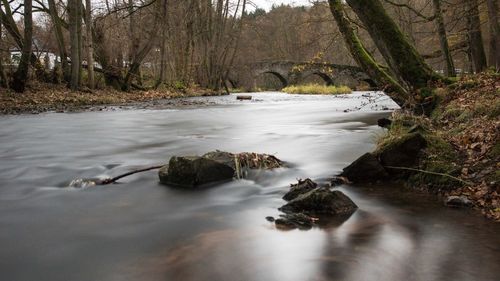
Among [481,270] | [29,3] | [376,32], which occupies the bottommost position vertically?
[481,270]

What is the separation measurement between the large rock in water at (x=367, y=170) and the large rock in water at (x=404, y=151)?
0.15m

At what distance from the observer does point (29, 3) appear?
17156 mm

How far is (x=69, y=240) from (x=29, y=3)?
15863 mm

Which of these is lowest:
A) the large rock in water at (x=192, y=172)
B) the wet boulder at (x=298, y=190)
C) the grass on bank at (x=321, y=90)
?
the wet boulder at (x=298, y=190)

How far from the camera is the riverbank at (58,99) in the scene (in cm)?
1652

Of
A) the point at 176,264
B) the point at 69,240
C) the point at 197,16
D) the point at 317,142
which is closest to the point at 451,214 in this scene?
the point at 176,264

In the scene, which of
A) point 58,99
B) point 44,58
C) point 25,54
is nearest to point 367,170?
point 25,54

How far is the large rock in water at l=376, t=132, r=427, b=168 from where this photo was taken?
18.6ft

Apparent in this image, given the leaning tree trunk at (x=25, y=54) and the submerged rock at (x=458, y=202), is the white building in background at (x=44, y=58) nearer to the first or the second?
the leaning tree trunk at (x=25, y=54)

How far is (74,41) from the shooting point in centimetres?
2016

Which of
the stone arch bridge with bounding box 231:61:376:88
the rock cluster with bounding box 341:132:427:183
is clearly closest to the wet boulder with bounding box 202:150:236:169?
the rock cluster with bounding box 341:132:427:183

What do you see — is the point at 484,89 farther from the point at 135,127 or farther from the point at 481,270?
the point at 135,127

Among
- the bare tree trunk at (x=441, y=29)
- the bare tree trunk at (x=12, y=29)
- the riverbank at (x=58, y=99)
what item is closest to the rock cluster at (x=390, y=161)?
the bare tree trunk at (x=441, y=29)

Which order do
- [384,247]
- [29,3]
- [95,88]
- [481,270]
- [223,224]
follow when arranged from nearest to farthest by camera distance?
[481,270] → [384,247] → [223,224] → [29,3] → [95,88]
